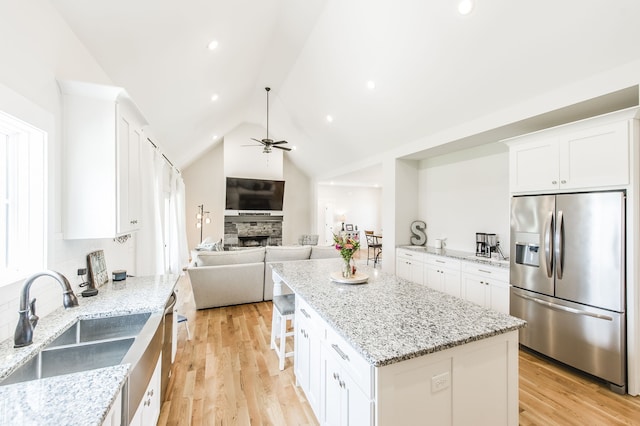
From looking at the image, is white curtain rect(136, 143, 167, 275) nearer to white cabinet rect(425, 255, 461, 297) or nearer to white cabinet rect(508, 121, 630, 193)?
white cabinet rect(425, 255, 461, 297)

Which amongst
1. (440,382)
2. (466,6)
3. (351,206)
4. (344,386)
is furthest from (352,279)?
(351,206)

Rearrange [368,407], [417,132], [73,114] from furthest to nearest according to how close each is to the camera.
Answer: [417,132], [73,114], [368,407]

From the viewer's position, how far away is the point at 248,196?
26.2ft

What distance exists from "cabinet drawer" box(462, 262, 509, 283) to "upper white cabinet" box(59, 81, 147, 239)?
374 centimetres

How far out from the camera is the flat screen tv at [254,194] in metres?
7.81

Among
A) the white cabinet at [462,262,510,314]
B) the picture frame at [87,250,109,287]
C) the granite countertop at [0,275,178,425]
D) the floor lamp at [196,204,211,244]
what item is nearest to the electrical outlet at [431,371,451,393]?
the granite countertop at [0,275,178,425]

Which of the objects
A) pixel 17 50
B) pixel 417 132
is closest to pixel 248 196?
pixel 417 132

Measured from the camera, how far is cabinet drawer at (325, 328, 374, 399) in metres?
1.18

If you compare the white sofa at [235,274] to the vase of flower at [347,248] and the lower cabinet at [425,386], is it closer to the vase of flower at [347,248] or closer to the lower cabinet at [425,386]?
the vase of flower at [347,248]

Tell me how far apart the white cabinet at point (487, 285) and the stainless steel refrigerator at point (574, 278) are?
11 cm

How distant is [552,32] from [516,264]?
86.0 inches

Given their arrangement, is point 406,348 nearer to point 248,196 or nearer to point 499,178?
point 499,178

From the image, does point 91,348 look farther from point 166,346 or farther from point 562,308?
point 562,308

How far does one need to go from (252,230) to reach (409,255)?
5308mm
